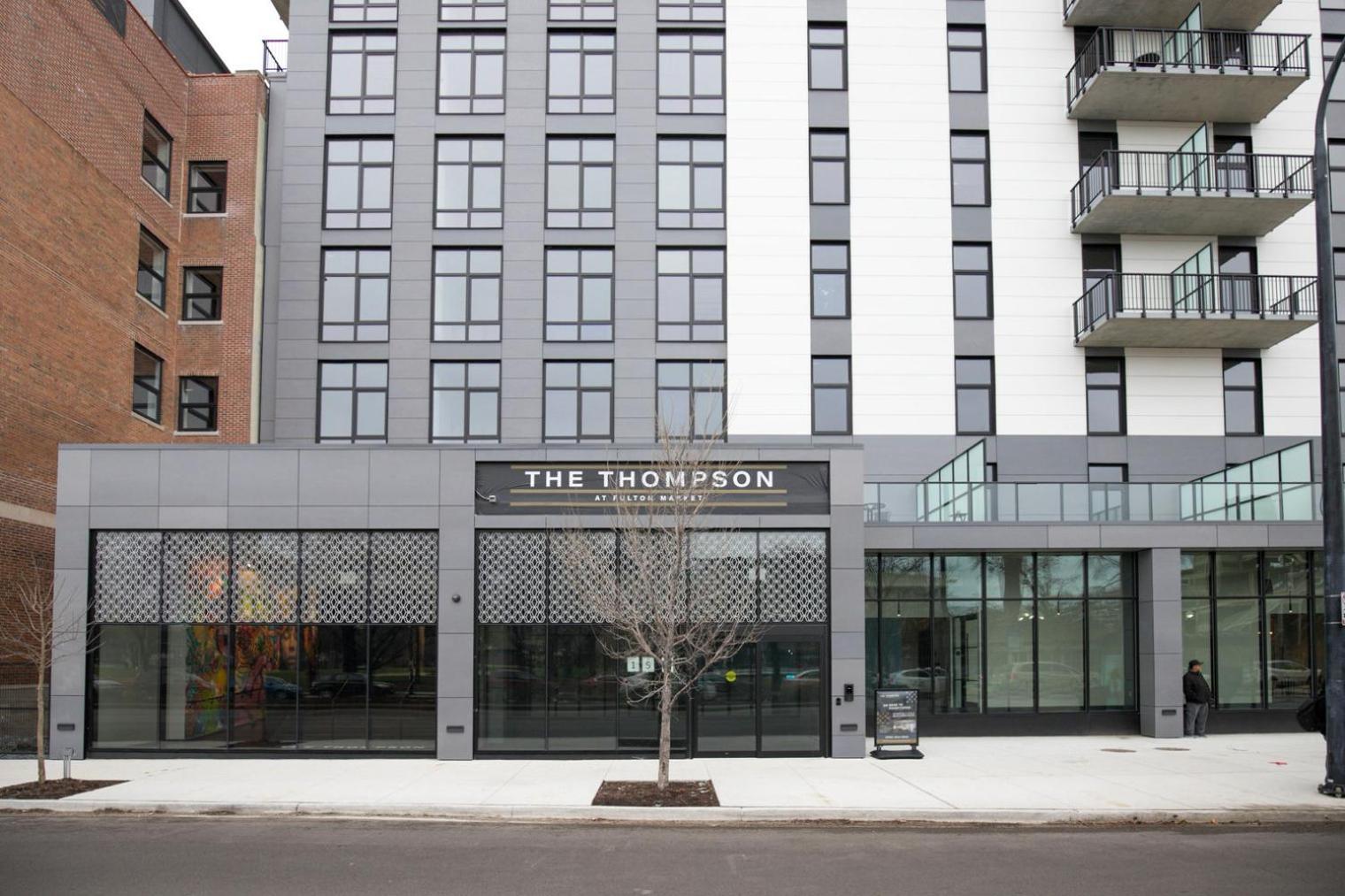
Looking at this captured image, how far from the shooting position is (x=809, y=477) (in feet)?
66.2

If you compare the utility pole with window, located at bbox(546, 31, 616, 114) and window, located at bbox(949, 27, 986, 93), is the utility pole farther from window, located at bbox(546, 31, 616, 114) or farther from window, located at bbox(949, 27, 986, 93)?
window, located at bbox(546, 31, 616, 114)

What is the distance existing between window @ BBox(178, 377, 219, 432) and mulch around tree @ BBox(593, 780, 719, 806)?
17.1m

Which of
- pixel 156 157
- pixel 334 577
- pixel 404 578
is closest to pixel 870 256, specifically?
pixel 404 578

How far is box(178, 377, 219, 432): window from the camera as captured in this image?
2862 cm

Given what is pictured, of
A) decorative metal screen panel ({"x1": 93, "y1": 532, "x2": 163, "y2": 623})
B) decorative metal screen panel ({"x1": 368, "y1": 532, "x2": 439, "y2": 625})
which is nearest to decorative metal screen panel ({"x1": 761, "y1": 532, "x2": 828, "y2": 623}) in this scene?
decorative metal screen panel ({"x1": 368, "y1": 532, "x2": 439, "y2": 625})

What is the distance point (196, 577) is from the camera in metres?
19.9

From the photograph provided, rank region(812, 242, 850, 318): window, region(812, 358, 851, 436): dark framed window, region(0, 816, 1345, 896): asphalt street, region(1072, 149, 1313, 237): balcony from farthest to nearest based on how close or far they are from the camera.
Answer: region(812, 242, 850, 318): window < region(812, 358, 851, 436): dark framed window < region(1072, 149, 1313, 237): balcony < region(0, 816, 1345, 896): asphalt street

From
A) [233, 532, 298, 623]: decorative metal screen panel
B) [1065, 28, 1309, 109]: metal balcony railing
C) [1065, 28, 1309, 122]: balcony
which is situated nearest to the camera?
[233, 532, 298, 623]: decorative metal screen panel

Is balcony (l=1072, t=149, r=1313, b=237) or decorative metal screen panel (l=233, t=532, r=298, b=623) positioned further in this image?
balcony (l=1072, t=149, r=1313, b=237)

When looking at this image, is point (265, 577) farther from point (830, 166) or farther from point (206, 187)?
point (830, 166)

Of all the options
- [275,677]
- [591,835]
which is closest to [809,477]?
[591,835]

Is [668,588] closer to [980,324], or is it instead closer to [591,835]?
[591,835]

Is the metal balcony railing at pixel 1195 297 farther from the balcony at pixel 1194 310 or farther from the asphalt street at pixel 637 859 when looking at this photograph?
the asphalt street at pixel 637 859

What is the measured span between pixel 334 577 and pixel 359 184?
42.4 ft
